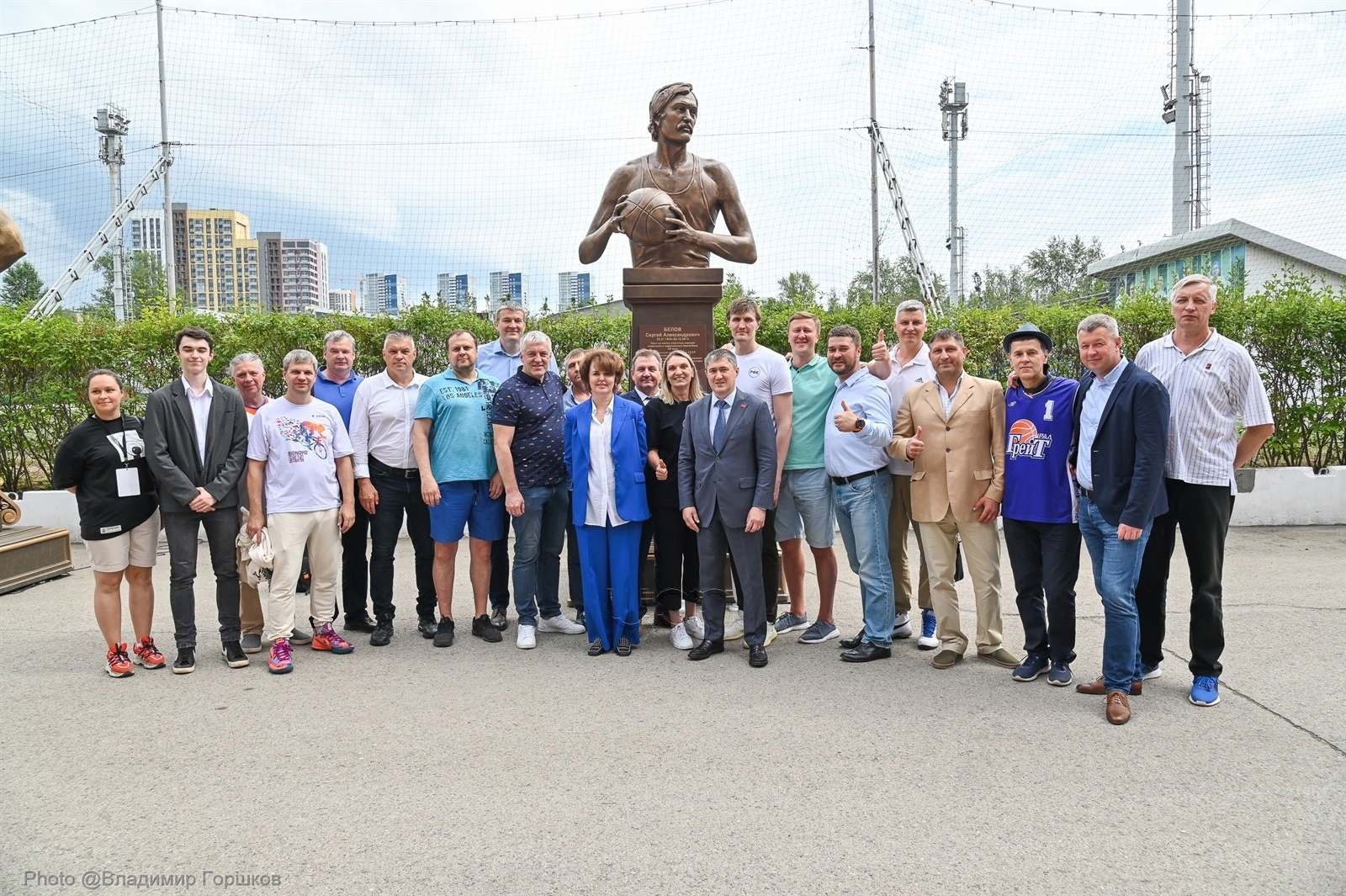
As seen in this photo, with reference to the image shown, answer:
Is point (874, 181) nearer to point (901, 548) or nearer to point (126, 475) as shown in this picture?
point (901, 548)

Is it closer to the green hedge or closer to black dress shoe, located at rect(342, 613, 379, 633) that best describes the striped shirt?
black dress shoe, located at rect(342, 613, 379, 633)

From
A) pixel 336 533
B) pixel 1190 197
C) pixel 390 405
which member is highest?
pixel 1190 197

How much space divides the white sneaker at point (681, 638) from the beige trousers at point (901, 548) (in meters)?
1.18

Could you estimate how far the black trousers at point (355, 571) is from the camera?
522cm

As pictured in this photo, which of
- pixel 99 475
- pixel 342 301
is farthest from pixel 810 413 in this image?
pixel 342 301

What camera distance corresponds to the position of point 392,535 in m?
5.21

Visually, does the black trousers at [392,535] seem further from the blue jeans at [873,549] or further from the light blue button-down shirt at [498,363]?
the blue jeans at [873,549]

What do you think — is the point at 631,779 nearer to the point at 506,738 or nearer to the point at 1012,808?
the point at 506,738

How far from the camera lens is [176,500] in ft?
14.6

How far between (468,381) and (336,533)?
1125 mm

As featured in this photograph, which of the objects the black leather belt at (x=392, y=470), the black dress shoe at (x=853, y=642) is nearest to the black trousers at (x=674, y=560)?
the black dress shoe at (x=853, y=642)

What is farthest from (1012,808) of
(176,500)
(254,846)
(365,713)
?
(176,500)

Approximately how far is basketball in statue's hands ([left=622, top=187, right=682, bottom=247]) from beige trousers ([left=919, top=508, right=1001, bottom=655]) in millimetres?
2569

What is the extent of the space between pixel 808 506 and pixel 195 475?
3240 millimetres
